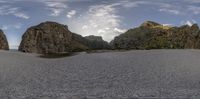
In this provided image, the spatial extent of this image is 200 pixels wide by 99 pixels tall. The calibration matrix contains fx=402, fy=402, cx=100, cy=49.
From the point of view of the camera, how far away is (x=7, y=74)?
572 inches

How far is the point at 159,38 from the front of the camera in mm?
25938

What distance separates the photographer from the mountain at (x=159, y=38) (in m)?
24.9

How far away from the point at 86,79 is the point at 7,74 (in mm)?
2900

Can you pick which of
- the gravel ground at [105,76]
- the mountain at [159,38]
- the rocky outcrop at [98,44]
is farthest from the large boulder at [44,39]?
the gravel ground at [105,76]

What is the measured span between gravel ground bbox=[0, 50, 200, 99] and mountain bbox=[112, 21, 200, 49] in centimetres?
494

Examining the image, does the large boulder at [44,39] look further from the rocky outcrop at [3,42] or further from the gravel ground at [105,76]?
the gravel ground at [105,76]

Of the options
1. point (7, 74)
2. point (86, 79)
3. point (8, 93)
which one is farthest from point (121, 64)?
point (8, 93)

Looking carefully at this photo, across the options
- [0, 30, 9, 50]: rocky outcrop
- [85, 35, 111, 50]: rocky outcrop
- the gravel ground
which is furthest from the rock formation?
the gravel ground

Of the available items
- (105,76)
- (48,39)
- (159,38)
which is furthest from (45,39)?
(105,76)

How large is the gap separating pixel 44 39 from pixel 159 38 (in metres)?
7.40

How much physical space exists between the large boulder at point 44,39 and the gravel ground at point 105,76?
4.58 metres

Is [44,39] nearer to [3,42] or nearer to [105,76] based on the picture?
[3,42]

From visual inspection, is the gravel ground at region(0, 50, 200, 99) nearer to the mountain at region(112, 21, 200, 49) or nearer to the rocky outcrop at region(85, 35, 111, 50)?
the mountain at region(112, 21, 200, 49)

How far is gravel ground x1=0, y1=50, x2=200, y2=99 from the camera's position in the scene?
10.6 meters
